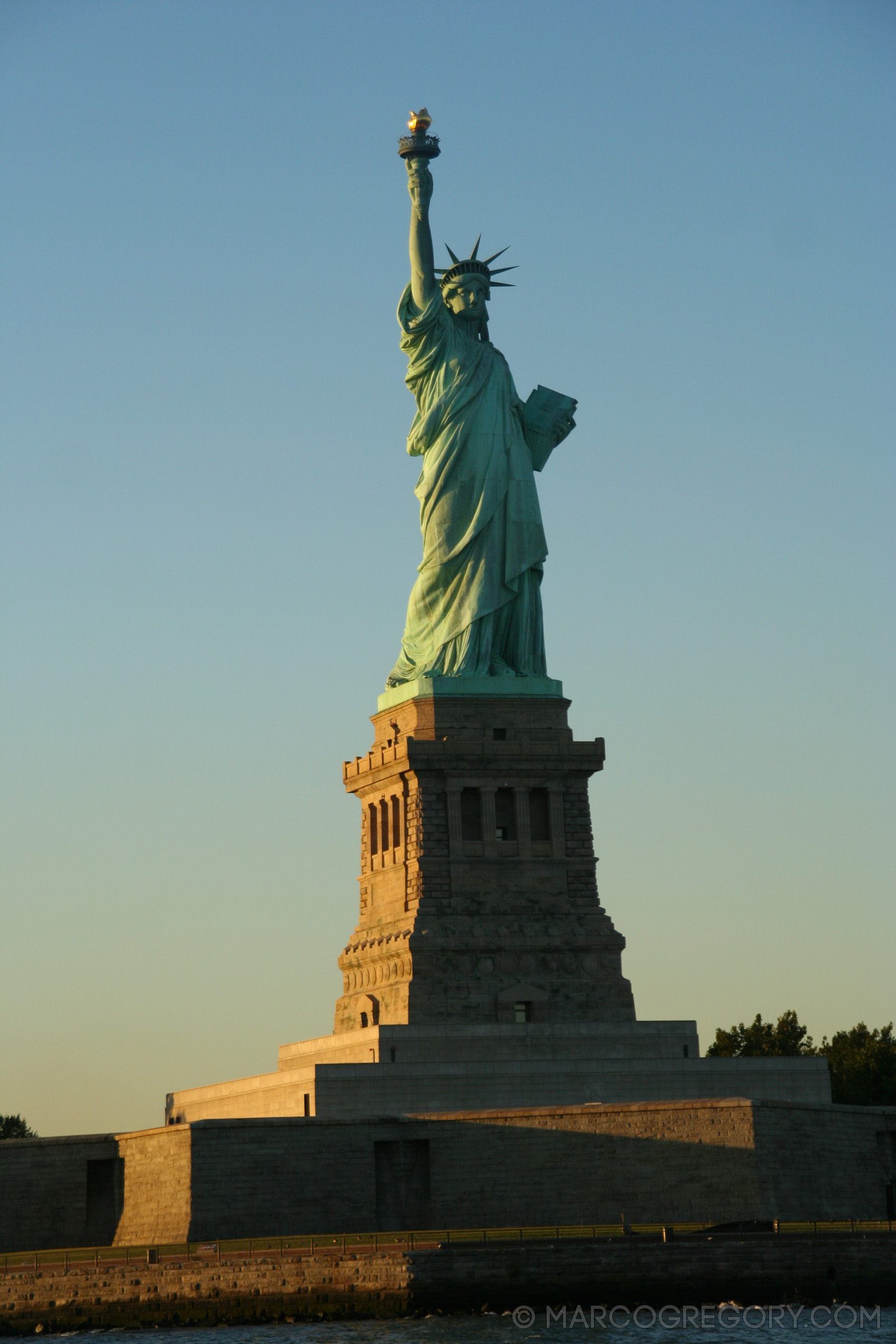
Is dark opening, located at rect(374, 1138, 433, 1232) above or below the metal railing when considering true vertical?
above

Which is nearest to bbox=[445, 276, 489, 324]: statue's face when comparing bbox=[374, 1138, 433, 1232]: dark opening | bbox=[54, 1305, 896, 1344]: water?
bbox=[374, 1138, 433, 1232]: dark opening

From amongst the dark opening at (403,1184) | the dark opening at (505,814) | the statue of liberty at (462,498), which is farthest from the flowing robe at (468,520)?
the dark opening at (403,1184)

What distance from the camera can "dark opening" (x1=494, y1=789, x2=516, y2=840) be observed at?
56812 mm

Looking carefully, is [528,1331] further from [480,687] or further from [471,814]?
[480,687]

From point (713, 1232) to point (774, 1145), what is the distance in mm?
3470

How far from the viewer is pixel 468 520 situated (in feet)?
193

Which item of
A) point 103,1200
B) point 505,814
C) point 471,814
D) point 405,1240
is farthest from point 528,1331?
point 505,814

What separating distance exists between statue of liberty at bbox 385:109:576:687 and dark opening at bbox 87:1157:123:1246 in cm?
1461

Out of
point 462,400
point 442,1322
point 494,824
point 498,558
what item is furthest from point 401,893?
point 442,1322

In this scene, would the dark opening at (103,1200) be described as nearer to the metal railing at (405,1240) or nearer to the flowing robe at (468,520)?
the metal railing at (405,1240)

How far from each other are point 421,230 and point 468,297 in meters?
2.21

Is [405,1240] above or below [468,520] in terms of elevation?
below

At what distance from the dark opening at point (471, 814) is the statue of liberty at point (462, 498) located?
3146 mm

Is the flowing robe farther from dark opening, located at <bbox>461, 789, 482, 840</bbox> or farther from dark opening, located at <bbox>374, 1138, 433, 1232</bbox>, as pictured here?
dark opening, located at <bbox>374, 1138, 433, 1232</bbox>
